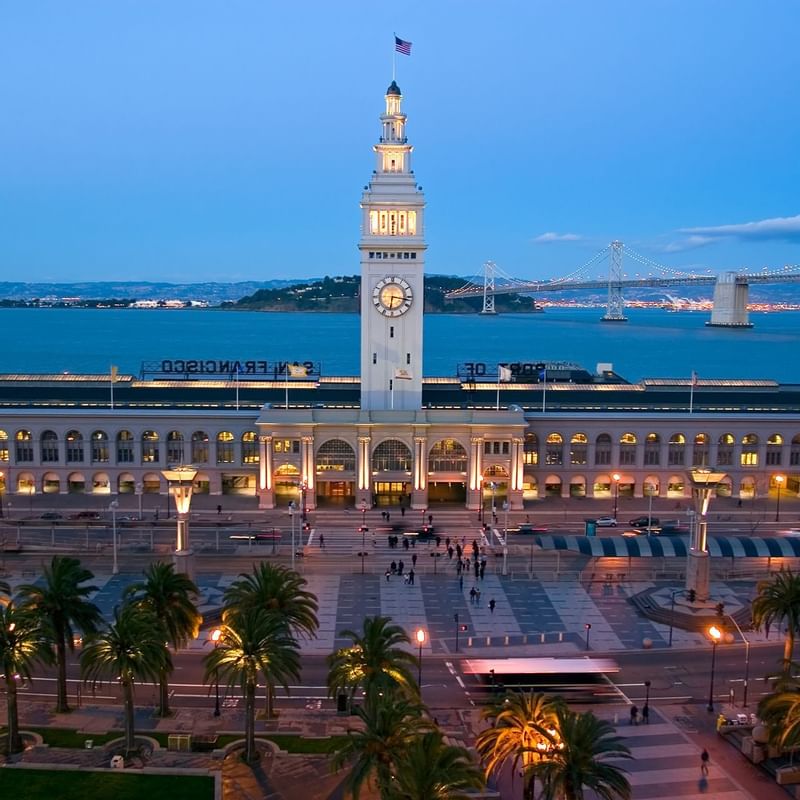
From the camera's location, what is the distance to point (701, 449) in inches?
3565

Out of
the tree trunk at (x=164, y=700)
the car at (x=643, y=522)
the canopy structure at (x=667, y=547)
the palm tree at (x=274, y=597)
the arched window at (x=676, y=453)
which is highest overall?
the arched window at (x=676, y=453)

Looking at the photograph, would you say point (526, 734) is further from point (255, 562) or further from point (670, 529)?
point (670, 529)

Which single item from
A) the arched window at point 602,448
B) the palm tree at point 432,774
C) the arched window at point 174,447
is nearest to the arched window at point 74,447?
the arched window at point 174,447

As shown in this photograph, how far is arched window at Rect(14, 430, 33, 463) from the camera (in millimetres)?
88375

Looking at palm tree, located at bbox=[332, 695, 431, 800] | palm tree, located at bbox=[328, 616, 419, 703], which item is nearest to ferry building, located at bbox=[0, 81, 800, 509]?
palm tree, located at bbox=[328, 616, 419, 703]

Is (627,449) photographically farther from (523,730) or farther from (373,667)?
(523,730)

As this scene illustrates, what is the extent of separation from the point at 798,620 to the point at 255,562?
38769mm

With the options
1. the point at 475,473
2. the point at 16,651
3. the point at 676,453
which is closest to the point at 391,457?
the point at 475,473

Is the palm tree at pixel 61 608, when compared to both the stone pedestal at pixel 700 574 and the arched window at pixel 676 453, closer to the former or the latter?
the stone pedestal at pixel 700 574

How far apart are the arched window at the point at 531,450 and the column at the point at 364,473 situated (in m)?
15.9

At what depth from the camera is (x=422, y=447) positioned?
275 feet

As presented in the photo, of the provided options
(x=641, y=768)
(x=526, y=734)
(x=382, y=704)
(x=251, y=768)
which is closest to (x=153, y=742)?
(x=251, y=768)

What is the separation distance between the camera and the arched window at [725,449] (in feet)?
297

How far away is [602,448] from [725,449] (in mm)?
12255
